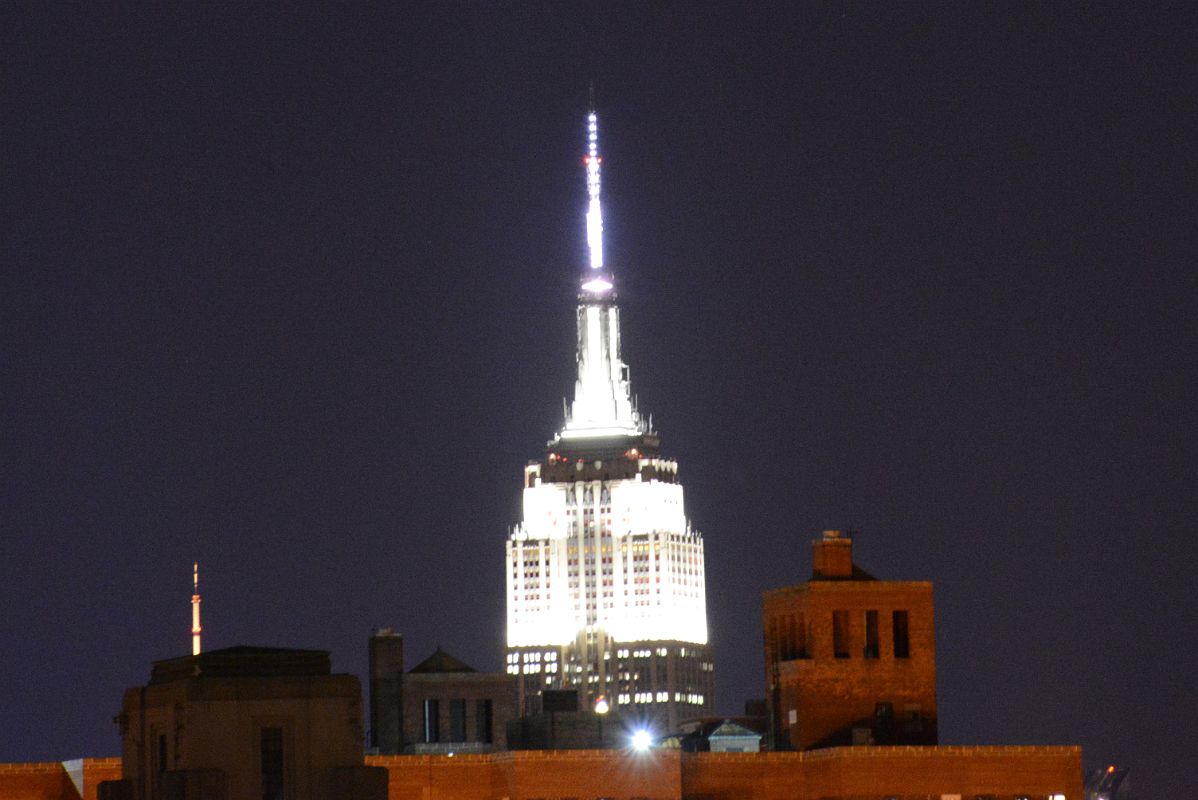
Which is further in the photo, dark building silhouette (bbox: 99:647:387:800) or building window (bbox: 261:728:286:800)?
building window (bbox: 261:728:286:800)

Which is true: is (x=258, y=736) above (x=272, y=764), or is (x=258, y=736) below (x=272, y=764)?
above

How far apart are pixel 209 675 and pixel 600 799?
938 inches

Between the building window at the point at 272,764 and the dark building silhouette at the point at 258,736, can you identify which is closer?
the dark building silhouette at the point at 258,736

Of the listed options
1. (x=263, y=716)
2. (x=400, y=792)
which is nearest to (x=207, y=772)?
(x=263, y=716)

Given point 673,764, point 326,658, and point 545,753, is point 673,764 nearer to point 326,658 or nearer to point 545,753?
point 545,753

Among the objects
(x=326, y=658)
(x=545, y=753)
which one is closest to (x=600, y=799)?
(x=545, y=753)

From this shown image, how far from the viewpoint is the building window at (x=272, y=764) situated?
18112 cm

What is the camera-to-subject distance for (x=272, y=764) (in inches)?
7151

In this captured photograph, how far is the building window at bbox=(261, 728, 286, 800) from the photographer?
594ft

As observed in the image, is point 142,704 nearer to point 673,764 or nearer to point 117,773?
point 117,773

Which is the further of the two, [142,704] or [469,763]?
[469,763]

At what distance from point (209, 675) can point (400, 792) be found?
62.6 feet

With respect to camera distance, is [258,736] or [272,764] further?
[272,764]

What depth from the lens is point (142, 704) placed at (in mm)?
186750
